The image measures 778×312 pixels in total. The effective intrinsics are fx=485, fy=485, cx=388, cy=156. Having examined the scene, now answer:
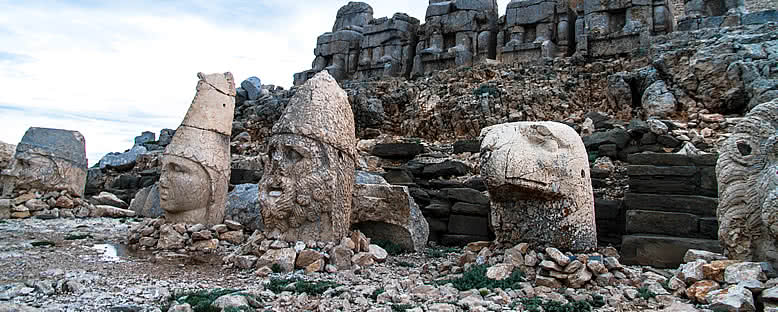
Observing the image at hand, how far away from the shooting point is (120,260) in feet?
16.4

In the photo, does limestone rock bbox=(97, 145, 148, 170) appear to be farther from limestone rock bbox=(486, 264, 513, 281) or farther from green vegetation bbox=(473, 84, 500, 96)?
limestone rock bbox=(486, 264, 513, 281)

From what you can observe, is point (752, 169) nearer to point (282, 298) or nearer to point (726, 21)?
point (282, 298)

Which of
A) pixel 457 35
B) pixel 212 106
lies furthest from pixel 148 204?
pixel 457 35

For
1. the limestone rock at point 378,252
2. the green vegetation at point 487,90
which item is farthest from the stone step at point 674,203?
the green vegetation at point 487,90

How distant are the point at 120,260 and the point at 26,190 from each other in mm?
5293

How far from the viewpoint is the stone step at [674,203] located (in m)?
5.11

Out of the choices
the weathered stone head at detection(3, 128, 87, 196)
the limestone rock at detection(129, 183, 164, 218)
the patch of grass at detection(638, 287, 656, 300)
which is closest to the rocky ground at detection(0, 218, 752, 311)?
the patch of grass at detection(638, 287, 656, 300)

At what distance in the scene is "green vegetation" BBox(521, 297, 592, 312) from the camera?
322 cm

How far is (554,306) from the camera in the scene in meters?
3.28

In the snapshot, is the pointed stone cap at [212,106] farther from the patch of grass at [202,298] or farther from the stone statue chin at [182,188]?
Answer: the patch of grass at [202,298]

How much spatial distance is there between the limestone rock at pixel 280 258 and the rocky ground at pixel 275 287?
0.37ft

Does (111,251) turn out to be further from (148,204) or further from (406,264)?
(148,204)

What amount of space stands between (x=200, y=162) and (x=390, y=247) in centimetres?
271

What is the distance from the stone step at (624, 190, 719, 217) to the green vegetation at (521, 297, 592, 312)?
8.38 feet
